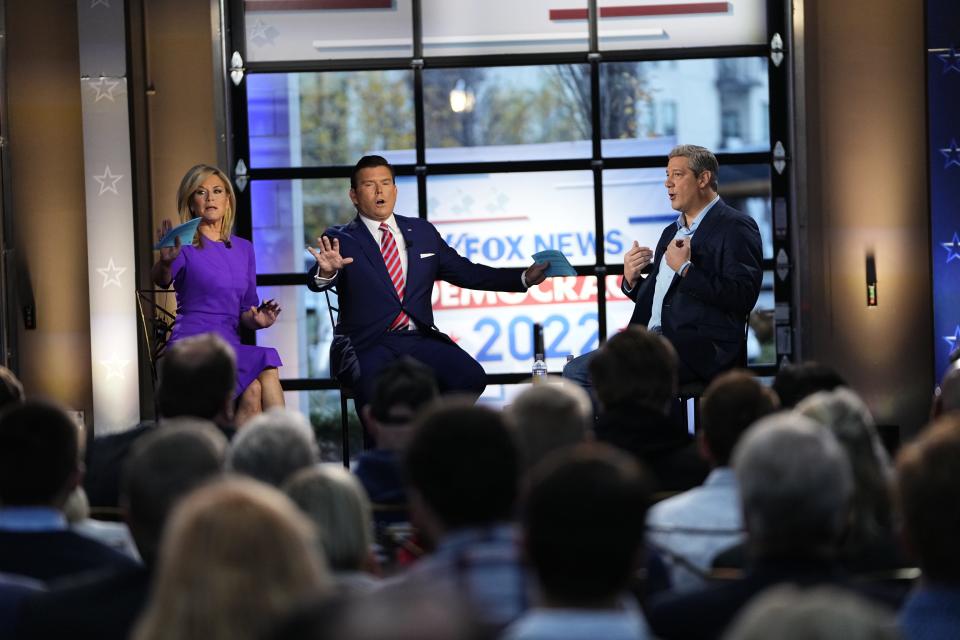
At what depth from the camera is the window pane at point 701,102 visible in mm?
7785

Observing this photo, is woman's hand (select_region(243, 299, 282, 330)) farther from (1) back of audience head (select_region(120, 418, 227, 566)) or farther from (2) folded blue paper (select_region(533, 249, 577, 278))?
(1) back of audience head (select_region(120, 418, 227, 566))

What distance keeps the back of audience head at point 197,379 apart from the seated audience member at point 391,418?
43cm

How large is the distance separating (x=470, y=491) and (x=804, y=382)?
6.16ft

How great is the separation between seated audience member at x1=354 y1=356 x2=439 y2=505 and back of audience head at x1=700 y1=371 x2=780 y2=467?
751 millimetres

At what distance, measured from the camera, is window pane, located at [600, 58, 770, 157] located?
25.5 feet

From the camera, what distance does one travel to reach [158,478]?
2.53m

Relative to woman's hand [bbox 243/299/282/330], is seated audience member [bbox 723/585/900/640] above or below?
below

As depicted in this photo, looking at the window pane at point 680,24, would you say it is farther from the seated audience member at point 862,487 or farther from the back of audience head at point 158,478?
the back of audience head at point 158,478

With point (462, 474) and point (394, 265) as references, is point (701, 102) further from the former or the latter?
point (462, 474)

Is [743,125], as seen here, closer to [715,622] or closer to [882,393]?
[882,393]

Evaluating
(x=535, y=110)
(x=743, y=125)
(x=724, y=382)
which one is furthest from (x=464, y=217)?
(x=724, y=382)

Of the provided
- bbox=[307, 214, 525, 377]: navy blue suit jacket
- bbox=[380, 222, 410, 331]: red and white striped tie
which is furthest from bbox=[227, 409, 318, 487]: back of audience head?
bbox=[380, 222, 410, 331]: red and white striped tie

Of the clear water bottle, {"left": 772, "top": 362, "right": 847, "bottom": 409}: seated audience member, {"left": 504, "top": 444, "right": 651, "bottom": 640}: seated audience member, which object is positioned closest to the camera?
{"left": 504, "top": 444, "right": 651, "bottom": 640}: seated audience member

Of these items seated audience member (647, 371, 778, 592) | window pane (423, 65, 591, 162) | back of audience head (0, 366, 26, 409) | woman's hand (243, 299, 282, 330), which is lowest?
seated audience member (647, 371, 778, 592)
